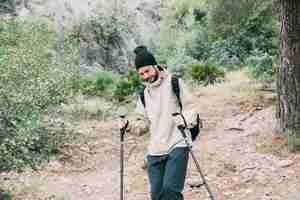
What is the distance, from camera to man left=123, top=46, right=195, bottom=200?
4496 millimetres

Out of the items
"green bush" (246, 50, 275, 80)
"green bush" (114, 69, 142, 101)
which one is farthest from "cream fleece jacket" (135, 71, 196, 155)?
"green bush" (114, 69, 142, 101)

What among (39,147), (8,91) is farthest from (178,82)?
(39,147)

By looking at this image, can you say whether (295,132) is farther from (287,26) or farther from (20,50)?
(20,50)

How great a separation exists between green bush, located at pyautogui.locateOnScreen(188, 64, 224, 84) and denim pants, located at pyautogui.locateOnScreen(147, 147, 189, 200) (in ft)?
33.6

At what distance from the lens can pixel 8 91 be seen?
254 inches

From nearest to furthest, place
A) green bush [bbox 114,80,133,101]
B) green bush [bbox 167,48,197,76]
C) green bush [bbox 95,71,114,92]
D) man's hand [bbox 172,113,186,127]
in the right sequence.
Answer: man's hand [bbox 172,113,186,127]
green bush [bbox 114,80,133,101]
green bush [bbox 95,71,114,92]
green bush [bbox 167,48,197,76]

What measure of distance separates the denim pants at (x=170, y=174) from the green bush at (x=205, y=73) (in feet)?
33.6

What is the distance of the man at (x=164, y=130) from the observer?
4496 mm

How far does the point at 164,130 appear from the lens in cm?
458

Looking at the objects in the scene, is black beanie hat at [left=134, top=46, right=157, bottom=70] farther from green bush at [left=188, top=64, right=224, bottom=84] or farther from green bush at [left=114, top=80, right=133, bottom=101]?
green bush at [left=188, top=64, right=224, bottom=84]

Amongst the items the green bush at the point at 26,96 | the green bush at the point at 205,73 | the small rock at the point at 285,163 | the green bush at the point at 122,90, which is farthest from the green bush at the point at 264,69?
the small rock at the point at 285,163

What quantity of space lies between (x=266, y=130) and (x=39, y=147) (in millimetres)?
3502

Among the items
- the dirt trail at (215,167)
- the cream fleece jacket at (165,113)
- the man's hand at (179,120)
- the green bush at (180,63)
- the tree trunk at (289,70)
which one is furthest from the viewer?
the green bush at (180,63)

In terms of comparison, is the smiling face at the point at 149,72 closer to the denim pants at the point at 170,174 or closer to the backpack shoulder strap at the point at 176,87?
the backpack shoulder strap at the point at 176,87
